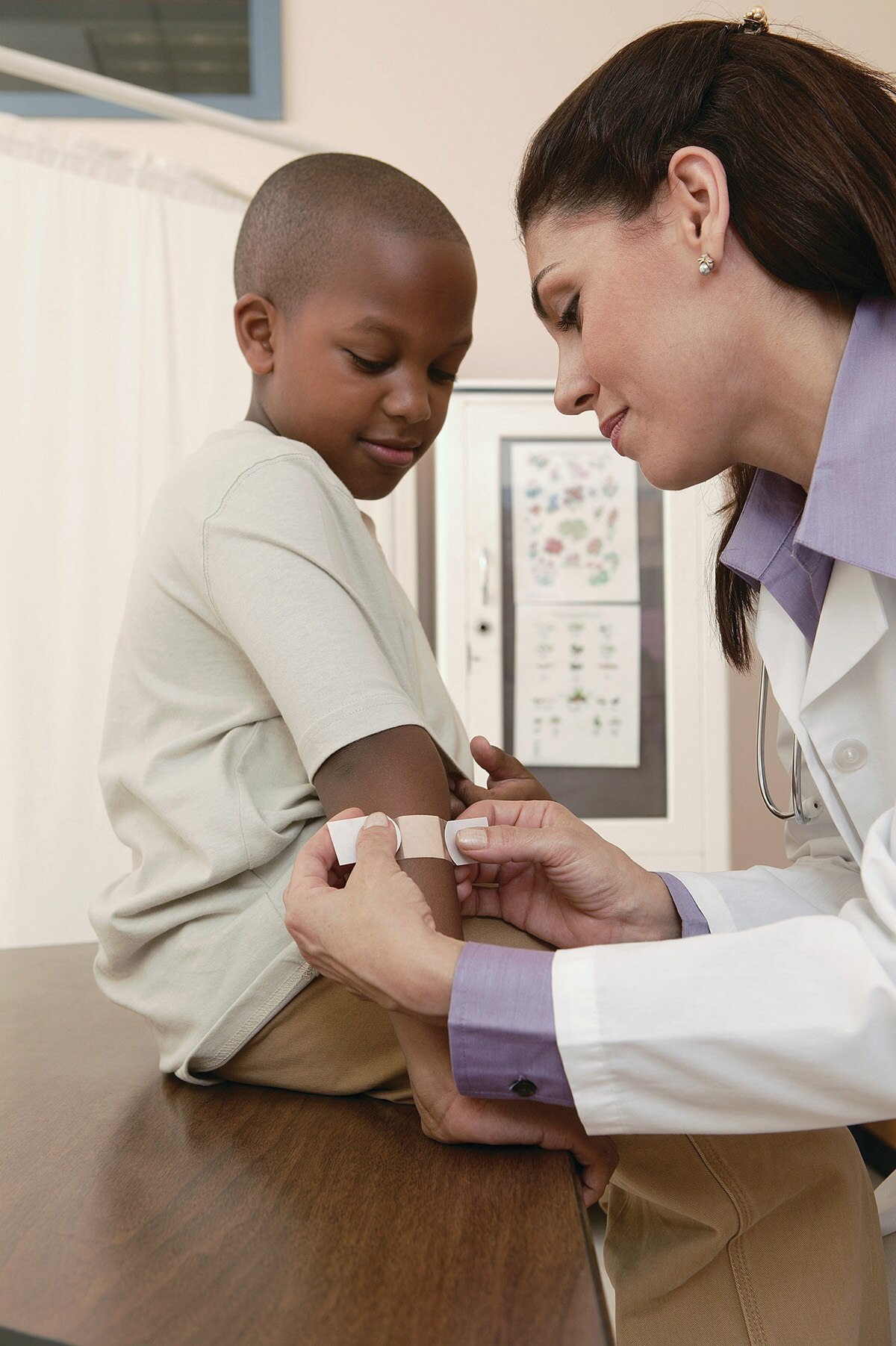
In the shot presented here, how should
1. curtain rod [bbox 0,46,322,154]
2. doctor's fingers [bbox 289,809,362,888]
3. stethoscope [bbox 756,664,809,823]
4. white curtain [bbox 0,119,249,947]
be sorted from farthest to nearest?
white curtain [bbox 0,119,249,947], curtain rod [bbox 0,46,322,154], stethoscope [bbox 756,664,809,823], doctor's fingers [bbox 289,809,362,888]

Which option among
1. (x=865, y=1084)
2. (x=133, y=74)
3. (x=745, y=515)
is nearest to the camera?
(x=865, y=1084)

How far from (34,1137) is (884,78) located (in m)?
1.02

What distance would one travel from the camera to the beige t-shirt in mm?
814

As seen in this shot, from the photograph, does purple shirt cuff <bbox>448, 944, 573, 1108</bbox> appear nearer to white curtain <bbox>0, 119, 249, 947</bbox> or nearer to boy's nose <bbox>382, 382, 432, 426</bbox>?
boy's nose <bbox>382, 382, 432, 426</bbox>

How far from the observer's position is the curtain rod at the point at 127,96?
1.79 m

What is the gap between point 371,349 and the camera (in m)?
1.11

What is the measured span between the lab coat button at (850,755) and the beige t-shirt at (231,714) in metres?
0.32

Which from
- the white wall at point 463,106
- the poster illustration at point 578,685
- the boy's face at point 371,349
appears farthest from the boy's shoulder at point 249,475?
the white wall at point 463,106

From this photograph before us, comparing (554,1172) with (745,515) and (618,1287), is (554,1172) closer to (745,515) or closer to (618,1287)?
(618,1287)

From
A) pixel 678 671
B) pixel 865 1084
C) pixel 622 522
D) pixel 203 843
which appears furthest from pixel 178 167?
pixel 865 1084

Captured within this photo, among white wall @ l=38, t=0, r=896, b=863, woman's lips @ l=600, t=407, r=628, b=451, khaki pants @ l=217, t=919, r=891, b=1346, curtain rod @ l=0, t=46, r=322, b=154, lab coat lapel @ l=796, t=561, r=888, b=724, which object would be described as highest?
white wall @ l=38, t=0, r=896, b=863

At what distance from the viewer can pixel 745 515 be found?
1.06 m

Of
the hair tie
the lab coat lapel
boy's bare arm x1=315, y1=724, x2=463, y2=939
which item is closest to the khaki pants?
boy's bare arm x1=315, y1=724, x2=463, y2=939

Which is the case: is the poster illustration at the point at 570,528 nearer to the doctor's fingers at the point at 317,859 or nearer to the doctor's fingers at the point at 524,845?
the doctor's fingers at the point at 524,845
